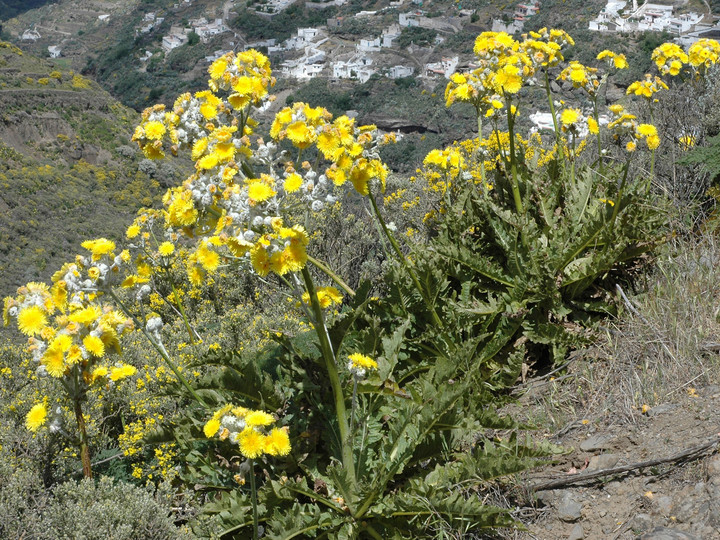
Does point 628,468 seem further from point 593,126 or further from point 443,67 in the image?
point 443,67

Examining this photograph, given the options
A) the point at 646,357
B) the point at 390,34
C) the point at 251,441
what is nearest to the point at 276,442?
the point at 251,441

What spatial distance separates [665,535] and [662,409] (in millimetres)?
664

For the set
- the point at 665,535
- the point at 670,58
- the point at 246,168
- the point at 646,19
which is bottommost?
the point at 646,19

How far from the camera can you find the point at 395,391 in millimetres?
2707

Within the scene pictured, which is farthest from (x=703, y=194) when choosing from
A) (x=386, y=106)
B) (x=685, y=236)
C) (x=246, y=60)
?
(x=386, y=106)

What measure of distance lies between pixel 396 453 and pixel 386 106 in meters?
56.0

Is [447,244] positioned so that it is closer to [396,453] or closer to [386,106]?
[396,453]

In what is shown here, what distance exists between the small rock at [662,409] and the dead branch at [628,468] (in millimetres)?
301

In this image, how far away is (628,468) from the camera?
6.99 feet

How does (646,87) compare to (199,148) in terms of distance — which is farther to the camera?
(646,87)

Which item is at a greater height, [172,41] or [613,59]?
[613,59]

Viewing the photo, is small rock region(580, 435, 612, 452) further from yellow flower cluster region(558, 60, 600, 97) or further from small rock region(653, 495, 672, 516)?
yellow flower cluster region(558, 60, 600, 97)

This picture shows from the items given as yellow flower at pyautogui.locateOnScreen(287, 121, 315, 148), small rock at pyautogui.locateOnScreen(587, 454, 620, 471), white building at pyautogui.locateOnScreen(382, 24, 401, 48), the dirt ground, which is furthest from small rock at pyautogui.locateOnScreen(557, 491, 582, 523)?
white building at pyautogui.locateOnScreen(382, 24, 401, 48)

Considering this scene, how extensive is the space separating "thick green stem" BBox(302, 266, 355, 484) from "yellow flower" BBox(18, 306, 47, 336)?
1.02 metres
